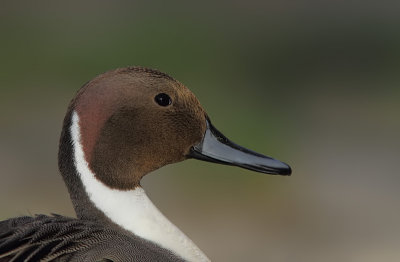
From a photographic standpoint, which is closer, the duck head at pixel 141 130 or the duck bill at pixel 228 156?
the duck head at pixel 141 130

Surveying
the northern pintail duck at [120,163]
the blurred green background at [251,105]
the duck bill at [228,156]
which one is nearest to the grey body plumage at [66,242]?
the northern pintail duck at [120,163]

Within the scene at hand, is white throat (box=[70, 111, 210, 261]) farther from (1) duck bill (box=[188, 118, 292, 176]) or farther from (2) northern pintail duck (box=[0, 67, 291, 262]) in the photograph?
(1) duck bill (box=[188, 118, 292, 176])

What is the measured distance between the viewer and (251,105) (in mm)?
7574

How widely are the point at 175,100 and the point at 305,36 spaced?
8165 millimetres

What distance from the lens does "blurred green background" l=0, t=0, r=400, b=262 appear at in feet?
18.4

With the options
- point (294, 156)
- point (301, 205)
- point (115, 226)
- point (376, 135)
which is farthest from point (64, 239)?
point (376, 135)

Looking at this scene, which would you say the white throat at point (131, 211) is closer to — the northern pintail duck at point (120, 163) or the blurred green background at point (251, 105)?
the northern pintail duck at point (120, 163)

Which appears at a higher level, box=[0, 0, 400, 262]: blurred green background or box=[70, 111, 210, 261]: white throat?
box=[0, 0, 400, 262]: blurred green background

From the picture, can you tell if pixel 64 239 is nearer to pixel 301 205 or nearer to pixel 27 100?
pixel 301 205

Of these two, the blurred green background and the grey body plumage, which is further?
the blurred green background

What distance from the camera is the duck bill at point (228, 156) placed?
283cm

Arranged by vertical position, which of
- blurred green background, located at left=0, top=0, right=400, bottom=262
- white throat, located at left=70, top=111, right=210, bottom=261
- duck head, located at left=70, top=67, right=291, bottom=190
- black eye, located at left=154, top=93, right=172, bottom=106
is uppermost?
blurred green background, located at left=0, top=0, right=400, bottom=262

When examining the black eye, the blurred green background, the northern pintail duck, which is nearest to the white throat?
the northern pintail duck

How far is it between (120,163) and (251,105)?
4.93m
